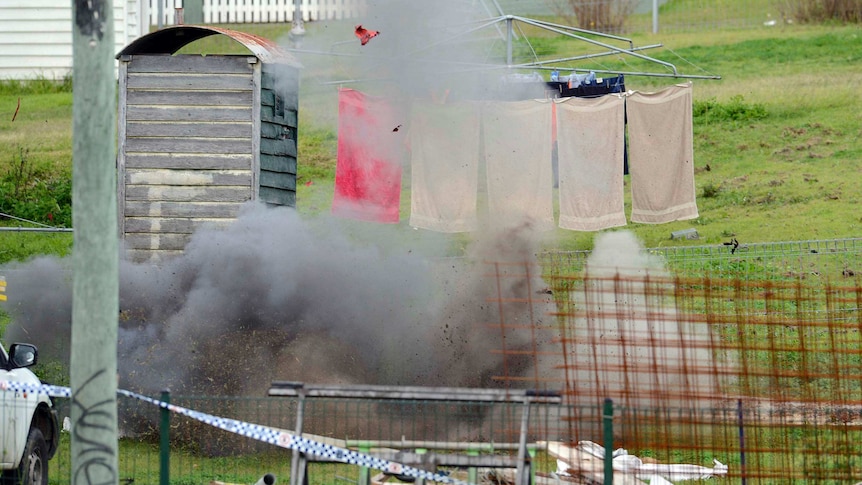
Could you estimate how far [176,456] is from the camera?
9.91m

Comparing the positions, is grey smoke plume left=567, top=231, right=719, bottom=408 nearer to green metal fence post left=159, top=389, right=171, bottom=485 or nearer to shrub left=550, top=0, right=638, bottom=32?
green metal fence post left=159, top=389, right=171, bottom=485

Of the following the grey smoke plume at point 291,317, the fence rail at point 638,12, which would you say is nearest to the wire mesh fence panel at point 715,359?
the grey smoke plume at point 291,317

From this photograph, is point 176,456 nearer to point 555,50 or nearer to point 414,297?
point 414,297

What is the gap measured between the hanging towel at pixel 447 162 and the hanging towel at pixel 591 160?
983mm

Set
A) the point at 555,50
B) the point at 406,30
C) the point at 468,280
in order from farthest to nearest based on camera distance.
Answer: the point at 555,50 < the point at 406,30 < the point at 468,280

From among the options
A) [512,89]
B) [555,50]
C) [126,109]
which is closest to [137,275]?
[126,109]

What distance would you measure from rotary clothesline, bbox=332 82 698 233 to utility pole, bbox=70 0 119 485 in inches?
264

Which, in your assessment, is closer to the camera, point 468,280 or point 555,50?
point 468,280

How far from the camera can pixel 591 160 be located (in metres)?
13.0

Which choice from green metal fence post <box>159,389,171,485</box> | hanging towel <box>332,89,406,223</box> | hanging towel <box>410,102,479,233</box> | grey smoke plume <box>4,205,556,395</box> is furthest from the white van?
hanging towel <box>410,102,479,233</box>

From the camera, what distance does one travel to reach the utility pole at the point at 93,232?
611 cm

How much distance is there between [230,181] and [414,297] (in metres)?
2.31

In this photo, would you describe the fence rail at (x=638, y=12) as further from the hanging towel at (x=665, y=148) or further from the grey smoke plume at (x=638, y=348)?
the grey smoke plume at (x=638, y=348)

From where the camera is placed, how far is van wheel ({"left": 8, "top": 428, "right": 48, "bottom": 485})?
317 inches
